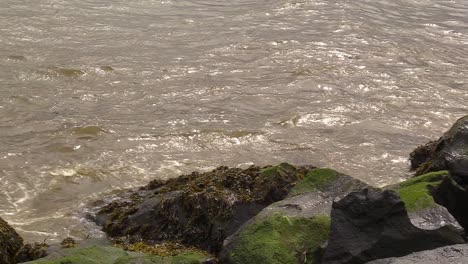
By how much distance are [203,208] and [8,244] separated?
1844 millimetres

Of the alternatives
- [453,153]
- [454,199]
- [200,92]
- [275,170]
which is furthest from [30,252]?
[200,92]

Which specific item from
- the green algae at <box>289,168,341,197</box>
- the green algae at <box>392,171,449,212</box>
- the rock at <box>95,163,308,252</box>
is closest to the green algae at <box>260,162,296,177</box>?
the rock at <box>95,163,308,252</box>

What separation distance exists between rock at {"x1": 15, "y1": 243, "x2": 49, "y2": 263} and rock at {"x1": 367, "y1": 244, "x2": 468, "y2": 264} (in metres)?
2.90

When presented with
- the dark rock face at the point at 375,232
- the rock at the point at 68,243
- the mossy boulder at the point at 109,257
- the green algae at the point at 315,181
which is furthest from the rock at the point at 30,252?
the dark rock face at the point at 375,232

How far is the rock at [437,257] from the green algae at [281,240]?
2.62 ft

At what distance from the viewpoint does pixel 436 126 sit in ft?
36.2

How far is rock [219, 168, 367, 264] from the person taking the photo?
5.43 metres

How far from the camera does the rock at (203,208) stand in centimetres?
650

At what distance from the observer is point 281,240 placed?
5.55m

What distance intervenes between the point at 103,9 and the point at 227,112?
25.9ft

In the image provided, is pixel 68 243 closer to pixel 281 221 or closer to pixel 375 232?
pixel 281 221

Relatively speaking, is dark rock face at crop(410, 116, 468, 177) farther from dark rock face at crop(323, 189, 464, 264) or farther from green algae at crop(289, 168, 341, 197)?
dark rock face at crop(323, 189, 464, 264)

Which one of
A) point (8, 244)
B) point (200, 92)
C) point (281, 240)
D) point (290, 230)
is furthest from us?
point (200, 92)

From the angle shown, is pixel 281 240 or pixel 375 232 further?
pixel 281 240
